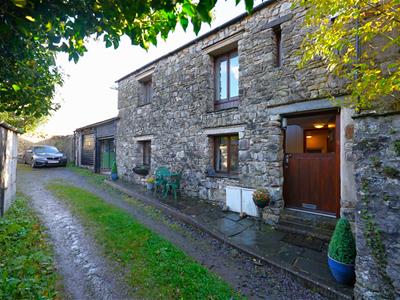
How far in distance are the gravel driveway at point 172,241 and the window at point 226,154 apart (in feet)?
6.89

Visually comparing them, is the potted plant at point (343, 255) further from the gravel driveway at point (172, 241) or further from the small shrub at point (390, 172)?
the small shrub at point (390, 172)

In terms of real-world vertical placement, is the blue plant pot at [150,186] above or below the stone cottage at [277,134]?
below

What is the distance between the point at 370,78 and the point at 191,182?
548cm

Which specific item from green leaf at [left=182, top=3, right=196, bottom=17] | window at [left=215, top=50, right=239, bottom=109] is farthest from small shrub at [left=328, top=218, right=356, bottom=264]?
window at [left=215, top=50, right=239, bottom=109]

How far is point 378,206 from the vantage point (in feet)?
7.39

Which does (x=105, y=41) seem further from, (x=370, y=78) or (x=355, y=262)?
(x=355, y=262)

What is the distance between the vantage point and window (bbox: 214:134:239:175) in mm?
6023

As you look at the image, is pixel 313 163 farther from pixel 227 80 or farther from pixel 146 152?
pixel 146 152

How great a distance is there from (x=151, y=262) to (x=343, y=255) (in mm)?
2723

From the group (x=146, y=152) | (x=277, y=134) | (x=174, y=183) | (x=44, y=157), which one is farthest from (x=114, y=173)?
(x=277, y=134)

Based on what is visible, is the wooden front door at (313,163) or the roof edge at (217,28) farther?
the roof edge at (217,28)

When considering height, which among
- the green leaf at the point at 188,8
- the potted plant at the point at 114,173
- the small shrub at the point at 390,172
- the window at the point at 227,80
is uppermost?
the window at the point at 227,80

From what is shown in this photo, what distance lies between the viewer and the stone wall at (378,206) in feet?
7.03

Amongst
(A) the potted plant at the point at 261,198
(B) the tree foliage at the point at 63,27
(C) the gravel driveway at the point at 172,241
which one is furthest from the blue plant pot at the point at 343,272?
(B) the tree foliage at the point at 63,27
